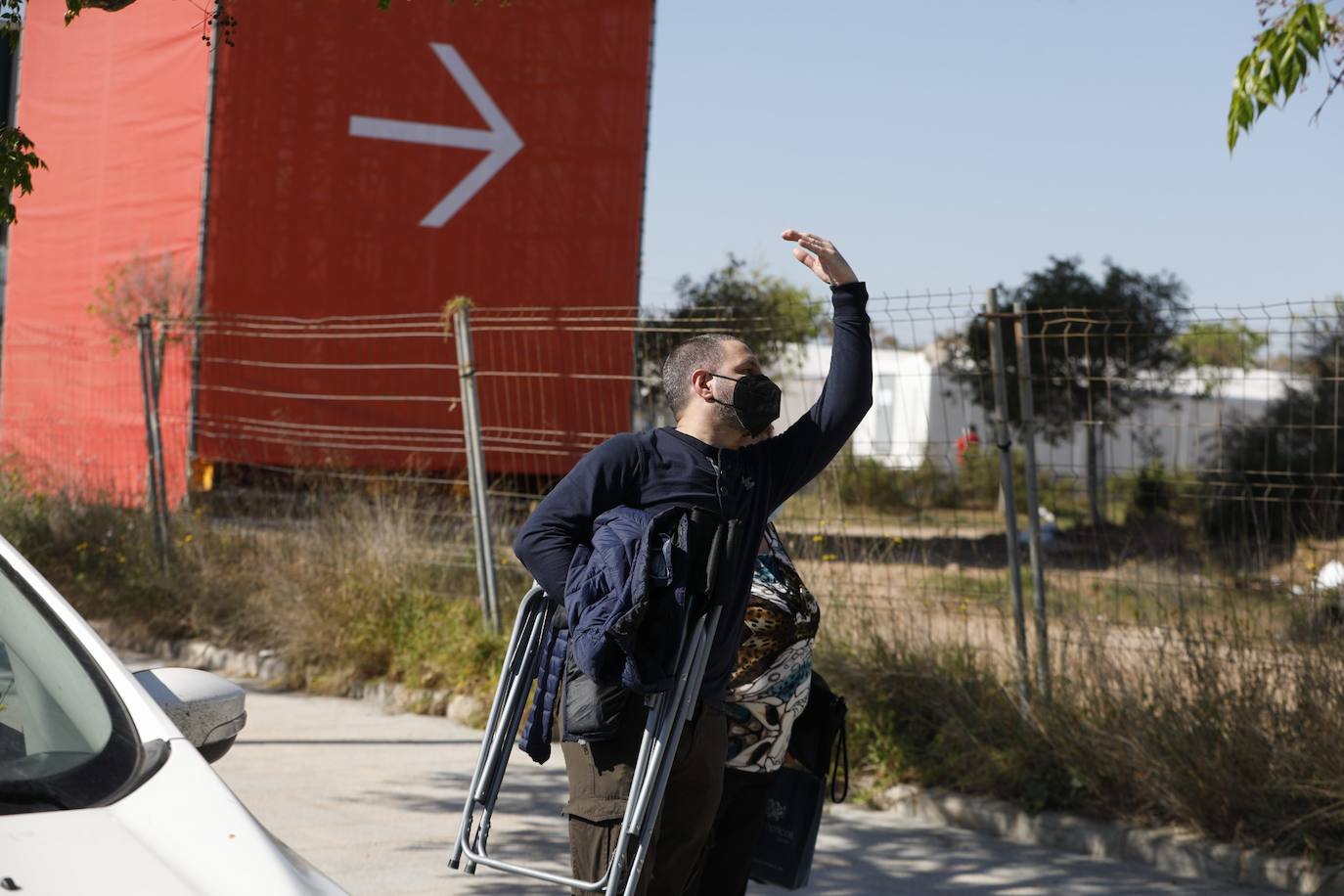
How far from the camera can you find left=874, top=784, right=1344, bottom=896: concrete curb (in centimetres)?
532

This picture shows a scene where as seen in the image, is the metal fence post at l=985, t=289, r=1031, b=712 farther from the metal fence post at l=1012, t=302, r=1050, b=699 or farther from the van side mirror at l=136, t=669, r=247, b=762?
the van side mirror at l=136, t=669, r=247, b=762

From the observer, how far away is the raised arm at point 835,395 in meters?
3.83

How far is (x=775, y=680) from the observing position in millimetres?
3943

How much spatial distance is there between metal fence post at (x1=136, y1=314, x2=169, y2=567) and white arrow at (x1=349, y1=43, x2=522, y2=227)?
16.8ft

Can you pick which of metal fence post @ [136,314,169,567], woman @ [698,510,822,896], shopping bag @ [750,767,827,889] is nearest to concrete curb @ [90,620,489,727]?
metal fence post @ [136,314,169,567]

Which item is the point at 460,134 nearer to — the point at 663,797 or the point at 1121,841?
the point at 1121,841

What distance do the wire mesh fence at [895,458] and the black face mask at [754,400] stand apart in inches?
92.0

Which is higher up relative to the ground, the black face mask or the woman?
the black face mask

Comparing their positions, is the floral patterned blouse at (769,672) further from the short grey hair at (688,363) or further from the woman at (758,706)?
the short grey hair at (688,363)

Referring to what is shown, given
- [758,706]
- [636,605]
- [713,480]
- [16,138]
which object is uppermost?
[16,138]

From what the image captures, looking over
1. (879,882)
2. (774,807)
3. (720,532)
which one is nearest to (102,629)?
(879,882)

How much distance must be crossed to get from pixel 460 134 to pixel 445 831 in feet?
36.4

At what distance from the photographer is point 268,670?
9.10 m

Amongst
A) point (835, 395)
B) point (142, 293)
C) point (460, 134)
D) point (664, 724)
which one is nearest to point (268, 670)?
point (835, 395)
